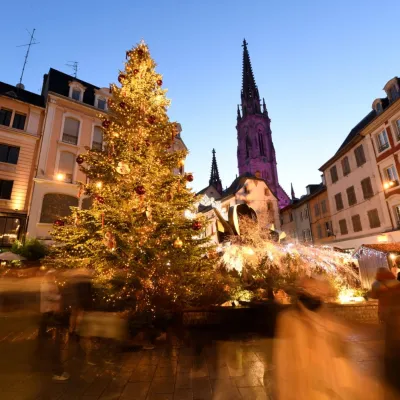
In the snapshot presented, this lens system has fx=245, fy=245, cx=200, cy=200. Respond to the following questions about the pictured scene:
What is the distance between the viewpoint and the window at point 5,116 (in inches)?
712

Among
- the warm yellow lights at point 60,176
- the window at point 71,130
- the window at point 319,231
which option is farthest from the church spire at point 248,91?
the warm yellow lights at point 60,176

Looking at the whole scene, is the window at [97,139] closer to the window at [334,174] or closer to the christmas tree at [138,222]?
the christmas tree at [138,222]

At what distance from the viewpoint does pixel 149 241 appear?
7.46 m

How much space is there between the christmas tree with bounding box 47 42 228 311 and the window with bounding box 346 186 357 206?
18725 mm

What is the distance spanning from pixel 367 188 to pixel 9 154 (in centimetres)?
2815

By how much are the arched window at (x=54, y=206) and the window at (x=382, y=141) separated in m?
23.9

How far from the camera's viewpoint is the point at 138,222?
A: 8039mm

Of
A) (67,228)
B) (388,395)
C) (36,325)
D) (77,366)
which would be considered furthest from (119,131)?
(388,395)

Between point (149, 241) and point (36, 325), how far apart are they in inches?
152

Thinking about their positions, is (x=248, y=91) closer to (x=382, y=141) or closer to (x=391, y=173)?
(x=382, y=141)

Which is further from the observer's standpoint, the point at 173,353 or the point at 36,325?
the point at 36,325

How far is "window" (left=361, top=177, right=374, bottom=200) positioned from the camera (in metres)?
20.2

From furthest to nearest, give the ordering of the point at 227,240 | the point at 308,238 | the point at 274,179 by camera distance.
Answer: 1. the point at 274,179
2. the point at 308,238
3. the point at 227,240

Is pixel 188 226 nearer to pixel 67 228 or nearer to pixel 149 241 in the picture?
pixel 149 241
